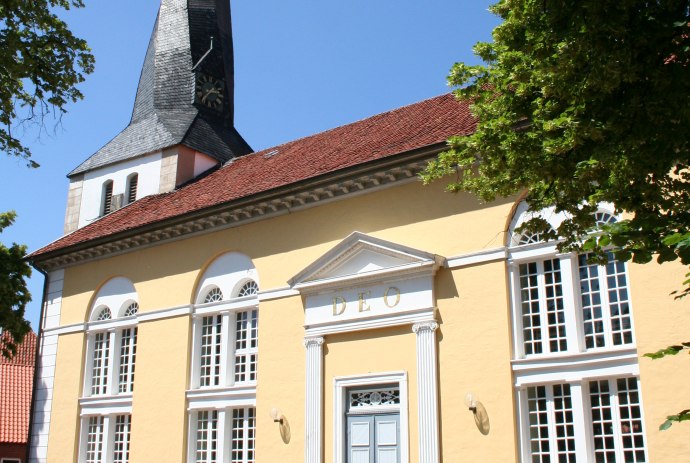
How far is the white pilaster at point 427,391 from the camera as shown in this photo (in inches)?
597

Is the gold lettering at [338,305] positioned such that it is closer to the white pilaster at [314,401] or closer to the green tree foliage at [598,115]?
the white pilaster at [314,401]

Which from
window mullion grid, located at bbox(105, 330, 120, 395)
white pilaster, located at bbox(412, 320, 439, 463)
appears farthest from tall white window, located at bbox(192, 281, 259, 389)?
white pilaster, located at bbox(412, 320, 439, 463)

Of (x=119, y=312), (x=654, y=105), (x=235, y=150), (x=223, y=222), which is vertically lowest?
(x=654, y=105)

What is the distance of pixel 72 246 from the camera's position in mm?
22891

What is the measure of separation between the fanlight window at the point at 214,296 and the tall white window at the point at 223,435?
2.72m

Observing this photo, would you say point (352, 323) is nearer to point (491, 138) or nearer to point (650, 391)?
point (650, 391)

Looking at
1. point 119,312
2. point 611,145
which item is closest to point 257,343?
point 119,312

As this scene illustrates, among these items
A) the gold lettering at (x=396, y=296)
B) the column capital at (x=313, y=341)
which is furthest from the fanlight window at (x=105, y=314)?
the gold lettering at (x=396, y=296)

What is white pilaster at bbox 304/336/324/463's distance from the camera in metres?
16.8

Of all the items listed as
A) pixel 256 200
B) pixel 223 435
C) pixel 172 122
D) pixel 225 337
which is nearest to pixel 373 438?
pixel 223 435

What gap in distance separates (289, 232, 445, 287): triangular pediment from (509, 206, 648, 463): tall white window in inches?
80.2

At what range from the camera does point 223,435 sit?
18797 millimetres

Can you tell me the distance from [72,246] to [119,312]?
259 centimetres

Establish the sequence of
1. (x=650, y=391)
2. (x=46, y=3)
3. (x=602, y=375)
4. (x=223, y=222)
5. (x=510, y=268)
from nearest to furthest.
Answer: (x=46, y=3) → (x=650, y=391) → (x=602, y=375) → (x=510, y=268) → (x=223, y=222)
